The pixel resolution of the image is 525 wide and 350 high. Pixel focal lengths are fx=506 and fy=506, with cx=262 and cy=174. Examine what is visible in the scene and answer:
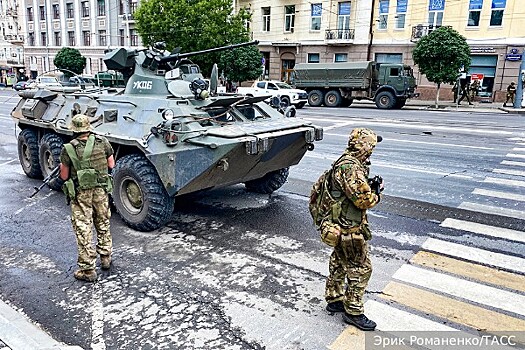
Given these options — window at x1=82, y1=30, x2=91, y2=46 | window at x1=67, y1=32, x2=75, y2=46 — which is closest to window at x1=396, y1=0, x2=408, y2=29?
window at x1=82, y1=30, x2=91, y2=46

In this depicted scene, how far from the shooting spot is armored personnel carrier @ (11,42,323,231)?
6.21m

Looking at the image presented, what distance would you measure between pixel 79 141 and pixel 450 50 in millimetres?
23780

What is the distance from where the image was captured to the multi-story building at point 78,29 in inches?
1831

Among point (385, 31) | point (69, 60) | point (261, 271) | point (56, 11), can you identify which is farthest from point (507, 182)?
point (56, 11)

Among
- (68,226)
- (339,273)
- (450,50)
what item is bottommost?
(68,226)

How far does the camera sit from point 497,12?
27.8 meters

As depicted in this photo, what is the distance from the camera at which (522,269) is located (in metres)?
5.46

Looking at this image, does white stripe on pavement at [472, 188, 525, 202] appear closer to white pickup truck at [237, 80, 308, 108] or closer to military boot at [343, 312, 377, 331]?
military boot at [343, 312, 377, 331]

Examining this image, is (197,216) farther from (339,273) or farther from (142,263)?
(339,273)

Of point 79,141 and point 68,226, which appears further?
point 68,226

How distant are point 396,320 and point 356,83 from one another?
2332 cm

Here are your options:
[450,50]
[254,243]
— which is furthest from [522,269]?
[450,50]

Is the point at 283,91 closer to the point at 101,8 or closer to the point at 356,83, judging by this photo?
the point at 356,83

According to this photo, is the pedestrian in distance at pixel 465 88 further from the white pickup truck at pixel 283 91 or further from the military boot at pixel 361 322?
the military boot at pixel 361 322
